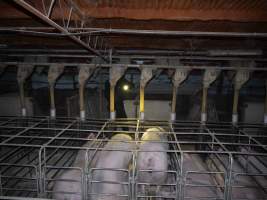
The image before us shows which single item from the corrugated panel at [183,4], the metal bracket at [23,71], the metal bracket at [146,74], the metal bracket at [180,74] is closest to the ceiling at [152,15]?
the corrugated panel at [183,4]

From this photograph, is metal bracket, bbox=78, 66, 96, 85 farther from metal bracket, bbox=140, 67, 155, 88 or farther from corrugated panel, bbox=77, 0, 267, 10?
corrugated panel, bbox=77, 0, 267, 10

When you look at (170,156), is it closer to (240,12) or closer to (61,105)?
(240,12)

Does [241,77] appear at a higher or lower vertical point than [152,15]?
lower

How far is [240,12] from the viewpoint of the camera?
174 inches

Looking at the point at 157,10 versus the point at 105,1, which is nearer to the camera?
the point at 105,1

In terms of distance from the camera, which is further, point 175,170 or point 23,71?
point 23,71

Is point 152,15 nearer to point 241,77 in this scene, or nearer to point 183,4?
point 183,4

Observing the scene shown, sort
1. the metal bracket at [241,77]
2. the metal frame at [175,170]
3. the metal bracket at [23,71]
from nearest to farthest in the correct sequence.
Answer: the metal frame at [175,170], the metal bracket at [241,77], the metal bracket at [23,71]

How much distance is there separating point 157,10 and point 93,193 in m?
3.96

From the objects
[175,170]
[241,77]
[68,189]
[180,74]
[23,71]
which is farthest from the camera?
[23,71]

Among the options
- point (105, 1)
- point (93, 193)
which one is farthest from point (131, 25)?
point (93, 193)

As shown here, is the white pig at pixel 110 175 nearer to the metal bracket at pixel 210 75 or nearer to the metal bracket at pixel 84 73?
the metal bracket at pixel 84 73

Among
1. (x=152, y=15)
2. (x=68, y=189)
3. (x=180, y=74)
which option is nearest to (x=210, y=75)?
(x=180, y=74)

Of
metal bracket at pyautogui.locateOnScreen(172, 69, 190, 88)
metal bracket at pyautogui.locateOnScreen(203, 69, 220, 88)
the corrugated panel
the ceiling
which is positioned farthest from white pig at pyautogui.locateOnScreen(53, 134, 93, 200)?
metal bracket at pyautogui.locateOnScreen(203, 69, 220, 88)
